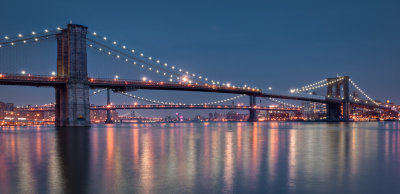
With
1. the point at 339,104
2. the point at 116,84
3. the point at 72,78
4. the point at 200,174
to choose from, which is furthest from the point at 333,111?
the point at 200,174

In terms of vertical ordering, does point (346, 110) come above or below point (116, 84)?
below

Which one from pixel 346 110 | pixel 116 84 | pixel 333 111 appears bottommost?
A: pixel 333 111

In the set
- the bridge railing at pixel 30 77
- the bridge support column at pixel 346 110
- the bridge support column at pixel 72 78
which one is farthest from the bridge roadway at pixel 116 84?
the bridge support column at pixel 346 110

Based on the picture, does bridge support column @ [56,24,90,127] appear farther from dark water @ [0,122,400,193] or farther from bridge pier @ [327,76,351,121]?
bridge pier @ [327,76,351,121]

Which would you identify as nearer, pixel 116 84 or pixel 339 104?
pixel 116 84

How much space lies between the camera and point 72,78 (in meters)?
41.5

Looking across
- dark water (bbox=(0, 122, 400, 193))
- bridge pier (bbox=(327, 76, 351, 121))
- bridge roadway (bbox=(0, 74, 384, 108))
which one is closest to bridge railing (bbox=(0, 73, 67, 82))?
bridge roadway (bbox=(0, 74, 384, 108))

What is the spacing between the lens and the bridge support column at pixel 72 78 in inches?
1626

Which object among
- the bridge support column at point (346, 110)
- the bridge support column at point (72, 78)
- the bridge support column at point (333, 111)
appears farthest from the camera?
the bridge support column at point (333, 111)

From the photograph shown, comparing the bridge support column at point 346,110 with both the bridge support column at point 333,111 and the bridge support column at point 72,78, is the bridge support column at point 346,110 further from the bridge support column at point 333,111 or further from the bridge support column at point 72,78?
the bridge support column at point 72,78

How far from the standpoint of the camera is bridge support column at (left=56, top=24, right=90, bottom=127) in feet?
136

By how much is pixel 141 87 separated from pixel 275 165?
4310 cm

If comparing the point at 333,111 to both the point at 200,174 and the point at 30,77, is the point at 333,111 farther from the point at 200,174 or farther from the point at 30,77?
the point at 200,174

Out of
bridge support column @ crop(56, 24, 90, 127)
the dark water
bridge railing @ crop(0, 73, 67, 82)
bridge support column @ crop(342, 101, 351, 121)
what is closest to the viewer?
the dark water
